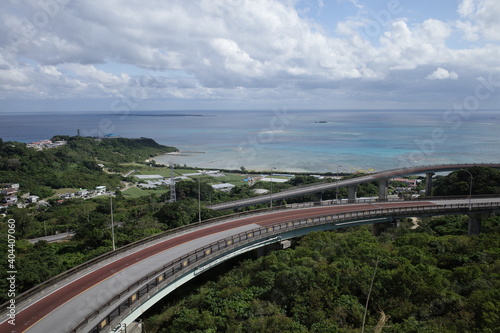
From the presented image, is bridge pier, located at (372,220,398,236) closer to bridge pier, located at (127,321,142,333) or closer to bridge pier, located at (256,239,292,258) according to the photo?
bridge pier, located at (256,239,292,258)

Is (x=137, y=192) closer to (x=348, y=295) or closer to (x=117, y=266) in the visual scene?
(x=117, y=266)

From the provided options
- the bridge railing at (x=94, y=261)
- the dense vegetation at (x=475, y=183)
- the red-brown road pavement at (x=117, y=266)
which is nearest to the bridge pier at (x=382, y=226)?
the red-brown road pavement at (x=117, y=266)

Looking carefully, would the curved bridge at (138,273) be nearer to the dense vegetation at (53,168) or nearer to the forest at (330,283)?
the forest at (330,283)

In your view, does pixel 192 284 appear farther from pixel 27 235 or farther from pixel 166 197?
pixel 166 197

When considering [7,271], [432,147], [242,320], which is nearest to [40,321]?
[7,271]

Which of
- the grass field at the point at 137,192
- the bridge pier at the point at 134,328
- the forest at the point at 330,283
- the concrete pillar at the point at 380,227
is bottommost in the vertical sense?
the grass field at the point at 137,192

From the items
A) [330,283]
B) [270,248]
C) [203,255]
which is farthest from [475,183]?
[203,255]

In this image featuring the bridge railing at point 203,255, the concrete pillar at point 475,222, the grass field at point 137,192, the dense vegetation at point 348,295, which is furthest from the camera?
the grass field at point 137,192
